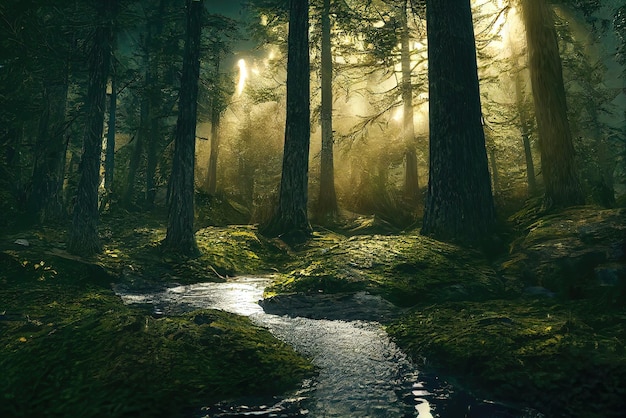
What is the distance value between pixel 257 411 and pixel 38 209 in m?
15.5

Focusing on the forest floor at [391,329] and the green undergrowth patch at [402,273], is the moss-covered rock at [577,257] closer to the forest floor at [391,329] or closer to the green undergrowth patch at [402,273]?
the forest floor at [391,329]

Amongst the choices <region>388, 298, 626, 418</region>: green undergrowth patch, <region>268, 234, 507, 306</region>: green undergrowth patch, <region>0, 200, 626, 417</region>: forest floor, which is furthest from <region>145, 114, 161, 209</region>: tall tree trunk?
<region>388, 298, 626, 418</region>: green undergrowth patch

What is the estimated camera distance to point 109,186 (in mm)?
21891

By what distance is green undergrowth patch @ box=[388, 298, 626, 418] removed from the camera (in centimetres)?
256

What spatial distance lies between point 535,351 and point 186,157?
9.29m

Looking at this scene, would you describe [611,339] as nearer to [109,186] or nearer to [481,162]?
[481,162]

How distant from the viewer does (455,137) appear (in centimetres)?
758

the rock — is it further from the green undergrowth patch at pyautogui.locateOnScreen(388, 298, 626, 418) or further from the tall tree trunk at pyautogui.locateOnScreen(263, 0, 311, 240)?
the tall tree trunk at pyautogui.locateOnScreen(263, 0, 311, 240)

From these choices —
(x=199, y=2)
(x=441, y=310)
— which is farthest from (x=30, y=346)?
(x=199, y=2)

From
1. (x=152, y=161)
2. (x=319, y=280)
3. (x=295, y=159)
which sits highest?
(x=152, y=161)

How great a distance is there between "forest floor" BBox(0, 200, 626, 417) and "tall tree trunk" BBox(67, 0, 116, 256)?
227 cm

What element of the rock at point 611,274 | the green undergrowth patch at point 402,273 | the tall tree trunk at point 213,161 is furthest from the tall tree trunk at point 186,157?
the tall tree trunk at point 213,161

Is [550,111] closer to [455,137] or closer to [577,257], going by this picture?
[455,137]

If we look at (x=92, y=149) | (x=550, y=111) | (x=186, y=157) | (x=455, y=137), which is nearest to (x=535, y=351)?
(x=455, y=137)
